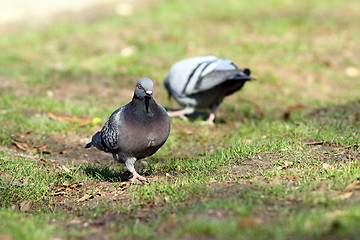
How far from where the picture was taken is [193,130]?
7473 millimetres

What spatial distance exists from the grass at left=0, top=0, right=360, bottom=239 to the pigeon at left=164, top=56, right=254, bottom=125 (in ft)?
1.05

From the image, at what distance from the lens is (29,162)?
572 centimetres

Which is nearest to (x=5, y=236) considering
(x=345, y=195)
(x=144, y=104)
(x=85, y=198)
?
(x=85, y=198)

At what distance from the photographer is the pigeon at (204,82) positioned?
23.9 feet

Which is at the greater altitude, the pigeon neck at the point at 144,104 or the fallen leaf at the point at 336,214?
the pigeon neck at the point at 144,104

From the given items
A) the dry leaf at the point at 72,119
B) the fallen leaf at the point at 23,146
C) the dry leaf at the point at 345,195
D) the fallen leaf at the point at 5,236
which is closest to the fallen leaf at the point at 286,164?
the dry leaf at the point at 345,195

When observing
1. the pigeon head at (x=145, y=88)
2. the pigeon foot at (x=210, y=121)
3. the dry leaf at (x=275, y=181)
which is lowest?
the pigeon foot at (x=210, y=121)

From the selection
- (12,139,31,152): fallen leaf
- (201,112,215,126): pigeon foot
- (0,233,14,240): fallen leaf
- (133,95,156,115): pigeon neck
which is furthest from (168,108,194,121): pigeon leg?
(0,233,14,240): fallen leaf

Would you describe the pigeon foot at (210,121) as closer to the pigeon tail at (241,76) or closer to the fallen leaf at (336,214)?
the pigeon tail at (241,76)

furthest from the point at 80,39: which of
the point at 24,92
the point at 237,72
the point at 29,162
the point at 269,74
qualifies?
the point at 29,162

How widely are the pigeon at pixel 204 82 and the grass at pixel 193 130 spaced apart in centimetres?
32

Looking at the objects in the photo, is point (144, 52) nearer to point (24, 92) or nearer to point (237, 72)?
point (24, 92)

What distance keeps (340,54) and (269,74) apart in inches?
86.0

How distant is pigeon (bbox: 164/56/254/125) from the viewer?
7.29 meters
